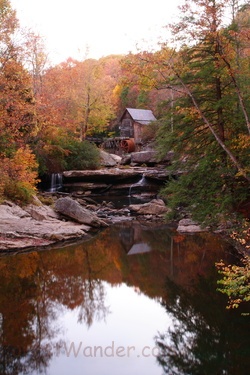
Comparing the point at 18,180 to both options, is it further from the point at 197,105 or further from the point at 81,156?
the point at 81,156

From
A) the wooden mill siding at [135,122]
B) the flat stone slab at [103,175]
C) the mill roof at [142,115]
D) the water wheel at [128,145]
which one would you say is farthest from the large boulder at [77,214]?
the mill roof at [142,115]

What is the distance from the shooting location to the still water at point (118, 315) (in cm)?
617

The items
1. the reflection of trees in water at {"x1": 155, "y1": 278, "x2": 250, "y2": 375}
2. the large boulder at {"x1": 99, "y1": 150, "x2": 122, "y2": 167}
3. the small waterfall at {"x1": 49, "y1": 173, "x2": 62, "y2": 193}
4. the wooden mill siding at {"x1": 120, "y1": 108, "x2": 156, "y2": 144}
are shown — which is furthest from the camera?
the wooden mill siding at {"x1": 120, "y1": 108, "x2": 156, "y2": 144}

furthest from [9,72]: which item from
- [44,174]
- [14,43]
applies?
[44,174]

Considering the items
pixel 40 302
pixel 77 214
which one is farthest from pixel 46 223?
pixel 40 302

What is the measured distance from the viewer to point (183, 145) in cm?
1261

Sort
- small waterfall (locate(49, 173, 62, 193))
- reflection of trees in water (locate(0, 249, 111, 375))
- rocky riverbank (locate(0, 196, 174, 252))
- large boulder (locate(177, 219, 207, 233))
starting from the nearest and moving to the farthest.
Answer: reflection of trees in water (locate(0, 249, 111, 375)) → rocky riverbank (locate(0, 196, 174, 252)) → large boulder (locate(177, 219, 207, 233)) → small waterfall (locate(49, 173, 62, 193))

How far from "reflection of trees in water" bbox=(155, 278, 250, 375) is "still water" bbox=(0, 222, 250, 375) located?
0.02m

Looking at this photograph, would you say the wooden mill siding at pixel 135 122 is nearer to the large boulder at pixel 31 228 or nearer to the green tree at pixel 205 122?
the large boulder at pixel 31 228

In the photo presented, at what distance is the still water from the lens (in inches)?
243

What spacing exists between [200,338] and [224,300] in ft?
5.59

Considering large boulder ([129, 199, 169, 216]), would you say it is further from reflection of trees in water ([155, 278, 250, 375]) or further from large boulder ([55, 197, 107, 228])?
reflection of trees in water ([155, 278, 250, 375])

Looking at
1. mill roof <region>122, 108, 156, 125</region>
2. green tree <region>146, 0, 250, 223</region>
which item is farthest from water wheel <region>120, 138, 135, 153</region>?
green tree <region>146, 0, 250, 223</region>

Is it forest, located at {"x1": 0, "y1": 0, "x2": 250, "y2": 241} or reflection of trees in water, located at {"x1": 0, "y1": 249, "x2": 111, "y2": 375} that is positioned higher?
forest, located at {"x1": 0, "y1": 0, "x2": 250, "y2": 241}
